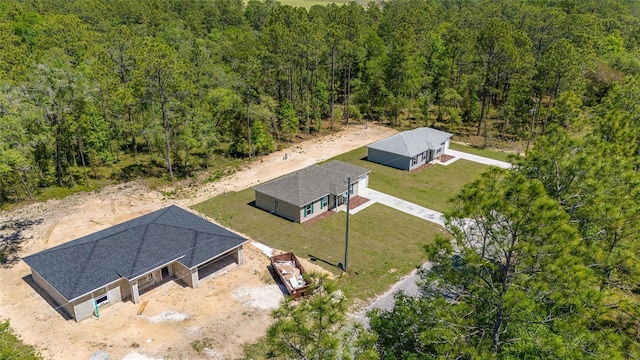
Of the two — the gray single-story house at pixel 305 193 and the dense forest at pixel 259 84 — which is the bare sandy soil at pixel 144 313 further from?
the dense forest at pixel 259 84

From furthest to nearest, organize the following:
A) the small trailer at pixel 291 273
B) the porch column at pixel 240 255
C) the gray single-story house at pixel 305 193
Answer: the gray single-story house at pixel 305 193, the porch column at pixel 240 255, the small trailer at pixel 291 273

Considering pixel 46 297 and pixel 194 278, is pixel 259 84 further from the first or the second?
pixel 46 297

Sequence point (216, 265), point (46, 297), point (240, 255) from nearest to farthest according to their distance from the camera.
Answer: point (46, 297)
point (216, 265)
point (240, 255)

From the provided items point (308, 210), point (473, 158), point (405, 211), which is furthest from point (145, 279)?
point (473, 158)

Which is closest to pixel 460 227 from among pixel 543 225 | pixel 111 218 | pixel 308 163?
pixel 543 225

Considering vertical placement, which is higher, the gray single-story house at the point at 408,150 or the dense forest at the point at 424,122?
the dense forest at the point at 424,122

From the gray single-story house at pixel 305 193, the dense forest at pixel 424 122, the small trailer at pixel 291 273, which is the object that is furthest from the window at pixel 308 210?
the dense forest at pixel 424 122
